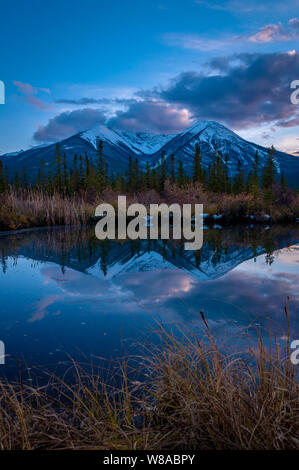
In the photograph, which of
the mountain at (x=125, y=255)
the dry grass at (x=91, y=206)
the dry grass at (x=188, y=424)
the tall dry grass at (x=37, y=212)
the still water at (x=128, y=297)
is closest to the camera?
the dry grass at (x=188, y=424)

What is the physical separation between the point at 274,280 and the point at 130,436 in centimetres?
468

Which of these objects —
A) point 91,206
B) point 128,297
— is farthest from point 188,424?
point 91,206

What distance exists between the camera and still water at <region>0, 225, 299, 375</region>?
3219mm

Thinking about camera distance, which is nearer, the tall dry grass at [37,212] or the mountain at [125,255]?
the mountain at [125,255]

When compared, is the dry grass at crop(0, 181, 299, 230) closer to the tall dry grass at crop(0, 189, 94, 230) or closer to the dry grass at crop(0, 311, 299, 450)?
the tall dry grass at crop(0, 189, 94, 230)

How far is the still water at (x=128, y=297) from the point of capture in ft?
10.6

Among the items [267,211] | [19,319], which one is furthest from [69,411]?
[267,211]

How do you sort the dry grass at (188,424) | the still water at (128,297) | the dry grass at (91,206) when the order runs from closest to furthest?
the dry grass at (188,424) → the still water at (128,297) → the dry grass at (91,206)

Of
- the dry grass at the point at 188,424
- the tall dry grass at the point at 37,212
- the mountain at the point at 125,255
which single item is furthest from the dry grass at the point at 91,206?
the dry grass at the point at 188,424

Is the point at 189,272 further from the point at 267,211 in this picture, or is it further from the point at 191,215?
the point at 267,211

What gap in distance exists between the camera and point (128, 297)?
16.0ft

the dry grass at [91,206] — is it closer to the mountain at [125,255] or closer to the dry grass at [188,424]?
the mountain at [125,255]

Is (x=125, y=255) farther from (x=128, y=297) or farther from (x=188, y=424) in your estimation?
(x=188, y=424)

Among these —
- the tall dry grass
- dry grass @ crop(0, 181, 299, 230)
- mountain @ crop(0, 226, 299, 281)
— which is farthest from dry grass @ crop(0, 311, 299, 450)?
dry grass @ crop(0, 181, 299, 230)
